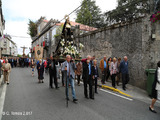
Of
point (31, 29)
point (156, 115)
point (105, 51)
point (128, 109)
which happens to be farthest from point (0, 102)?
point (31, 29)

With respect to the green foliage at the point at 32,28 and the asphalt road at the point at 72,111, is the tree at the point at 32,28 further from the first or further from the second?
the asphalt road at the point at 72,111

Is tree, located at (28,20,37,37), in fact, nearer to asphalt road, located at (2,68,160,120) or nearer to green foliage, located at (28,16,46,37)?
green foliage, located at (28,16,46,37)

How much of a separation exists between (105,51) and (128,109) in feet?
22.7

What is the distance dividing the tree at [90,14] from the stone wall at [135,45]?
837 inches

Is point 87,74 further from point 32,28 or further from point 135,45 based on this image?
point 32,28

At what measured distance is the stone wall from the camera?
7665 millimetres

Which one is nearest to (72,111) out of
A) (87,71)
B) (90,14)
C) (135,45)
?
(87,71)

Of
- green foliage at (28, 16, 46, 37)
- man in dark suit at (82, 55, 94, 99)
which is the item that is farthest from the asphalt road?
green foliage at (28, 16, 46, 37)

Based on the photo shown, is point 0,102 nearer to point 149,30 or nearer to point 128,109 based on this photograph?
point 128,109

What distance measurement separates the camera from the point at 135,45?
27.9 feet

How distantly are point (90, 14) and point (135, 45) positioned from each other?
25.1 meters

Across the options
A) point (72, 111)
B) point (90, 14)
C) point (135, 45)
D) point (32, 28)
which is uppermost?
point (32, 28)

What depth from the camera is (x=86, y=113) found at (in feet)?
14.0

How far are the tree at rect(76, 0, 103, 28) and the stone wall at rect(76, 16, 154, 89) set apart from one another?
21254 mm
